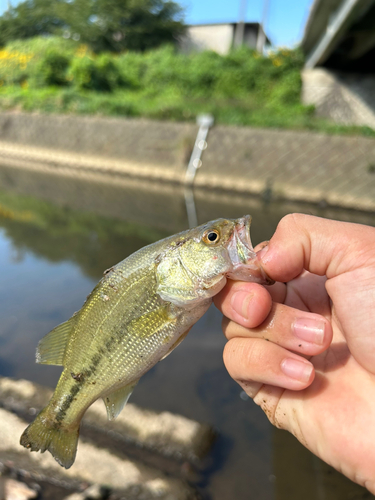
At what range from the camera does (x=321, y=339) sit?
1793mm

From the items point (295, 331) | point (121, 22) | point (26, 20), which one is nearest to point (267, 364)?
point (295, 331)

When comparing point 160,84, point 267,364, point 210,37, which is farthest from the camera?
point 210,37

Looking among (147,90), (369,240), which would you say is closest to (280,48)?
(147,90)

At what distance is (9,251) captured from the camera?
26.7ft

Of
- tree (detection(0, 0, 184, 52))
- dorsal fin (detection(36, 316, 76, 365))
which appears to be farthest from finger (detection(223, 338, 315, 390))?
tree (detection(0, 0, 184, 52))

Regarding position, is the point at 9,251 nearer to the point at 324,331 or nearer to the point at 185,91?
the point at 324,331

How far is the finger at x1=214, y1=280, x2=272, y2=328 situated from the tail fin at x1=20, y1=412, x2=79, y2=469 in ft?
3.92

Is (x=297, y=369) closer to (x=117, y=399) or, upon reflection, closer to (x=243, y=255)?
(x=243, y=255)

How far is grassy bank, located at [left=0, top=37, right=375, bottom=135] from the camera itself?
770 inches

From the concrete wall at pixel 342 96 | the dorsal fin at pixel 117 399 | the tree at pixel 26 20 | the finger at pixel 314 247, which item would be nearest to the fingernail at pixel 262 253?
the finger at pixel 314 247

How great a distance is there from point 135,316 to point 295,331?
91 cm

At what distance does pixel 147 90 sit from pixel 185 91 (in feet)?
9.36

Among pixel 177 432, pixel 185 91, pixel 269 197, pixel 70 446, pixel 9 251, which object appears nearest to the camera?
pixel 70 446

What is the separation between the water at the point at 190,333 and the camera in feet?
10.4
